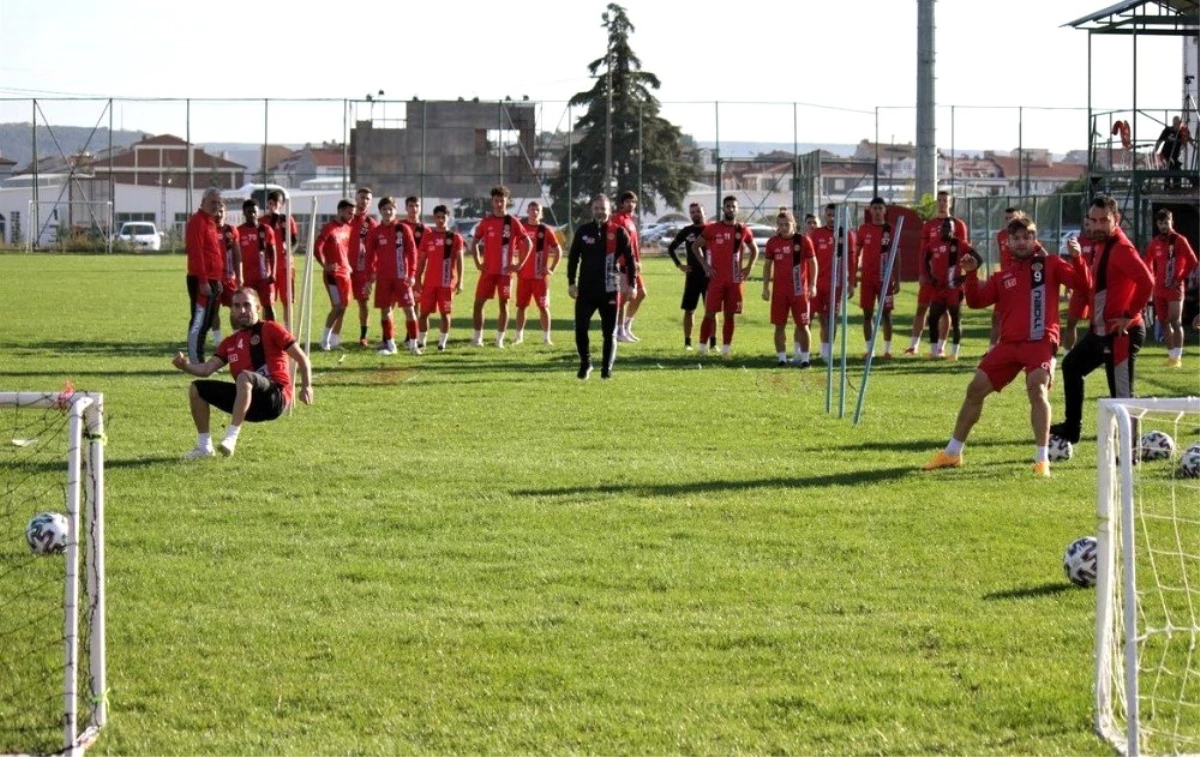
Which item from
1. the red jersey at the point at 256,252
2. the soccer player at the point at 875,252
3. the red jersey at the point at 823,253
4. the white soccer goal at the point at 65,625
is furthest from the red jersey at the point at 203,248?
the white soccer goal at the point at 65,625

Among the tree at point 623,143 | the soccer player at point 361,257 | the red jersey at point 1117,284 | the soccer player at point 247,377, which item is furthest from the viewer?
the tree at point 623,143

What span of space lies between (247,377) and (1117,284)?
21.1ft

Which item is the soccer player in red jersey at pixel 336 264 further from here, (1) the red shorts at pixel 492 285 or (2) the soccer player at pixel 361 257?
(1) the red shorts at pixel 492 285

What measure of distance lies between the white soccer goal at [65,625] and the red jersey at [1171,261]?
53.4ft

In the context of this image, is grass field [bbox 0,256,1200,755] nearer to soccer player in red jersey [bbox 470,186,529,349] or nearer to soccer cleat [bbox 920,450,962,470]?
soccer cleat [bbox 920,450,962,470]

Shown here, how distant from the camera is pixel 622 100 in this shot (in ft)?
226

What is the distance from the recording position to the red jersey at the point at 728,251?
2083 centimetres

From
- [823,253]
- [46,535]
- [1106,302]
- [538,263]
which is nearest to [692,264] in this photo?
[823,253]

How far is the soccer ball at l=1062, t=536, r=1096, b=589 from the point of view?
819 centimetres

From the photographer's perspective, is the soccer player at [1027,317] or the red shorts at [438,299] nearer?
the soccer player at [1027,317]

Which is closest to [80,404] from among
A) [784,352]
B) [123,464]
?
[123,464]

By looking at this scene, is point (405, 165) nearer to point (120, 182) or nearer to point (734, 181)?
point (734, 181)

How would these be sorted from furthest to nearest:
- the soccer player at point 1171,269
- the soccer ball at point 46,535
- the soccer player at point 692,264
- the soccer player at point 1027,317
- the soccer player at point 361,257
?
the soccer player at point 361,257
the soccer player at point 692,264
the soccer player at point 1171,269
the soccer player at point 1027,317
the soccer ball at point 46,535

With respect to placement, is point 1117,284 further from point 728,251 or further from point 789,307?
point 728,251
